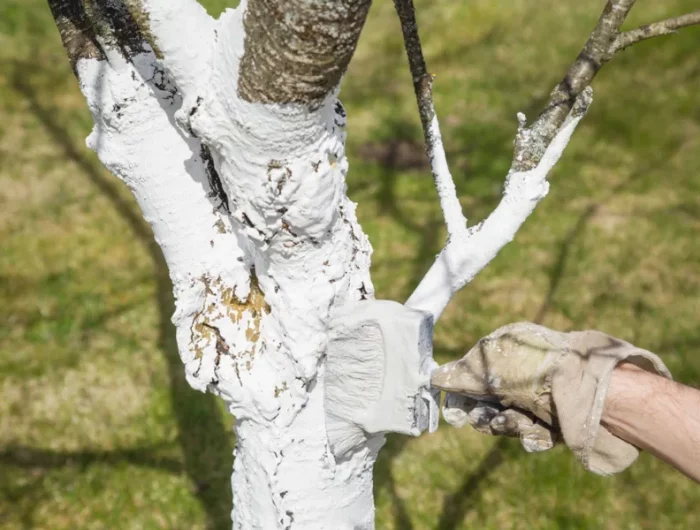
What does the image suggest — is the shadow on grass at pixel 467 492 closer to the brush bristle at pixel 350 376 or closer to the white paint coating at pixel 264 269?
the white paint coating at pixel 264 269

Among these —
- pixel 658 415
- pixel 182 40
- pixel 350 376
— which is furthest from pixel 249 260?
pixel 658 415

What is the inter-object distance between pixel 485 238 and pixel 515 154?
0.18 m

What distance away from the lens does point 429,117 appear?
4.52ft

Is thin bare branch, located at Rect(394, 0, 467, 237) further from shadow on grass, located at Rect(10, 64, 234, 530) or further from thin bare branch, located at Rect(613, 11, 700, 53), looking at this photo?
shadow on grass, located at Rect(10, 64, 234, 530)

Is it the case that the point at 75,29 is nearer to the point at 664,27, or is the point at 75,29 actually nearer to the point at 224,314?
the point at 224,314

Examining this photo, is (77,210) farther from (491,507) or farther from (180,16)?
(180,16)

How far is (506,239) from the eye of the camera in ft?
4.39

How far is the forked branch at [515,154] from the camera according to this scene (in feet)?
4.11

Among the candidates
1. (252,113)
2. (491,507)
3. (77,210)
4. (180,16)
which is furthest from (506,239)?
(77,210)

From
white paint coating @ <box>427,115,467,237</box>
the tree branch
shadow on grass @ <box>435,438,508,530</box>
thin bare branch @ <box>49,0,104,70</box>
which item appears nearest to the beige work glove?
white paint coating @ <box>427,115,467,237</box>

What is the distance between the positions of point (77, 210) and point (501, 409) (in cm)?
329

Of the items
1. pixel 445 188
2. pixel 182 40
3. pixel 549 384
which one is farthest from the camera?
pixel 445 188

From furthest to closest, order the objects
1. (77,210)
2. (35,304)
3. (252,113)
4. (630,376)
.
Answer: (77,210), (35,304), (630,376), (252,113)

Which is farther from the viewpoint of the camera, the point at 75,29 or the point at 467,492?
the point at 467,492
